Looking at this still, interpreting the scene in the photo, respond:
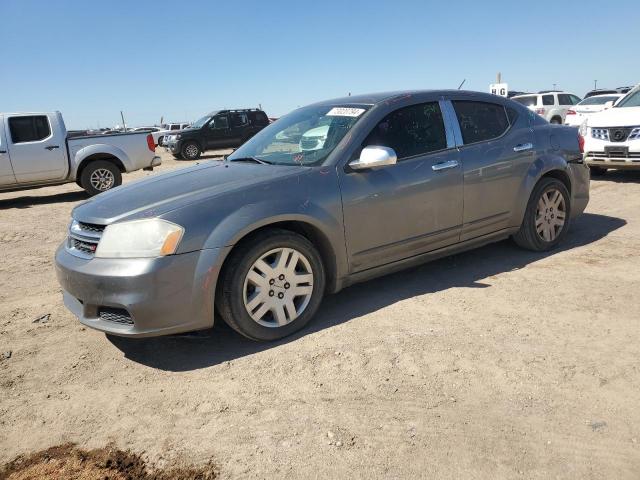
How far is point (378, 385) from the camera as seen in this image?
2.86 meters

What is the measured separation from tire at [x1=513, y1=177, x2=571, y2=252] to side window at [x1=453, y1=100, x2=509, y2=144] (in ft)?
2.32

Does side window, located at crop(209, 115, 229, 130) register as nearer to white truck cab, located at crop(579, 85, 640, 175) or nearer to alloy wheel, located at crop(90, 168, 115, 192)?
alloy wheel, located at crop(90, 168, 115, 192)

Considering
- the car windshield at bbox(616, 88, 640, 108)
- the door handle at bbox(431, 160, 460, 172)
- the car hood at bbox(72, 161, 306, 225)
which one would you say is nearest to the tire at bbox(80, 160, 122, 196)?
the car hood at bbox(72, 161, 306, 225)

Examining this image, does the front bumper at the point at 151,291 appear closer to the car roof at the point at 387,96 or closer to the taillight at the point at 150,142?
the car roof at the point at 387,96

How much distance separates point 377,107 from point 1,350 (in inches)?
127

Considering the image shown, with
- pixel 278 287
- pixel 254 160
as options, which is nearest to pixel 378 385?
pixel 278 287

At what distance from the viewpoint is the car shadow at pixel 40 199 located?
10.4 metres

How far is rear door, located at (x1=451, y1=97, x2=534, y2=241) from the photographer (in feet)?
14.3

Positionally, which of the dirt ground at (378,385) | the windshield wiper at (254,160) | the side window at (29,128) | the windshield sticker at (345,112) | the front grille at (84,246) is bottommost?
the dirt ground at (378,385)

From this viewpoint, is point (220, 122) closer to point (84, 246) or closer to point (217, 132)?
point (217, 132)

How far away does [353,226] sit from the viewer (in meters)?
3.66

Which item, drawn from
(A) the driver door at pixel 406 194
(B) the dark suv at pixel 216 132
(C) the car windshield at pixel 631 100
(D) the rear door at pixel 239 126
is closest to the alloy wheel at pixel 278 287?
(A) the driver door at pixel 406 194

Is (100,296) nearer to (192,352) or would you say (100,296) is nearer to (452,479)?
(192,352)

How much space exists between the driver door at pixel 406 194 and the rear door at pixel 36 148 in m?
8.69
